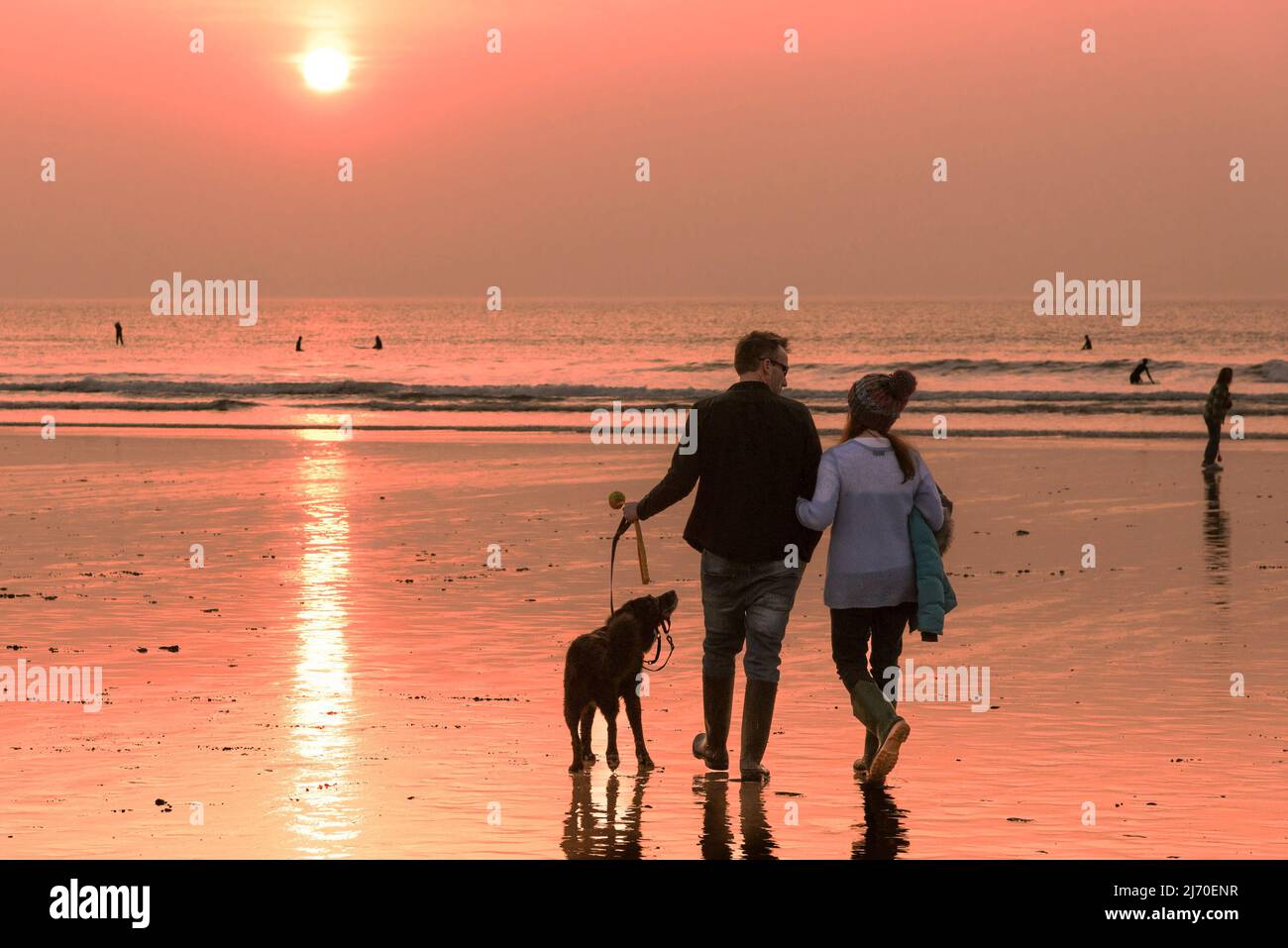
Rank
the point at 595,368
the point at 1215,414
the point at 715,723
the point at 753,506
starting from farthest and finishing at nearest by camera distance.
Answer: the point at 595,368
the point at 1215,414
the point at 715,723
the point at 753,506

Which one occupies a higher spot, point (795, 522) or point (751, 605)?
point (795, 522)

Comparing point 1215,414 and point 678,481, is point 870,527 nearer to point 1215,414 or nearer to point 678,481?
point 678,481

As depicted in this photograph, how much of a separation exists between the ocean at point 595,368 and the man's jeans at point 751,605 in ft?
83.9

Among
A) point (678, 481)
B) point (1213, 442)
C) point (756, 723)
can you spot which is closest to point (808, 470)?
point (678, 481)

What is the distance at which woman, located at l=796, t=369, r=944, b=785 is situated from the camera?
24.1ft

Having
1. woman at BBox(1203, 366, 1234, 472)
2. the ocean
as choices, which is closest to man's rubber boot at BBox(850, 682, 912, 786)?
woman at BBox(1203, 366, 1234, 472)

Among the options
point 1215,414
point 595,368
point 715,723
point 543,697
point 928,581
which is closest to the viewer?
point 928,581

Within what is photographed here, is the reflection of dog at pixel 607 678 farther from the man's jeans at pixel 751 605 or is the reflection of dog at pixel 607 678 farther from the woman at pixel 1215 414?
the woman at pixel 1215 414

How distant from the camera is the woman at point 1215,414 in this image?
2281 centimetres

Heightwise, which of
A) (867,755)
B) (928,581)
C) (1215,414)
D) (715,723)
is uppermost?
(1215,414)

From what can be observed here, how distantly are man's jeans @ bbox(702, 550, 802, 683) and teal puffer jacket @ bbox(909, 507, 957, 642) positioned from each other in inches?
21.1

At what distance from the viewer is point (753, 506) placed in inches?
293

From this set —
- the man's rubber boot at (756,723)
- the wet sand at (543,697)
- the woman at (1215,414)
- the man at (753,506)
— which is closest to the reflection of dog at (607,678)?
the wet sand at (543,697)

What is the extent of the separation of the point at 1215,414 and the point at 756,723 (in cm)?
1710
